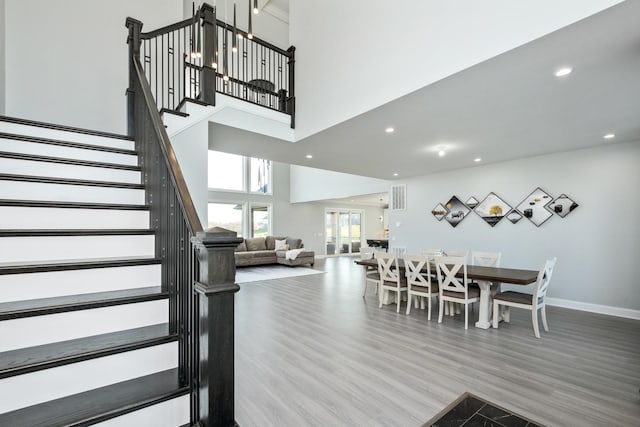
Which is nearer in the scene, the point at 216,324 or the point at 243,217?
the point at 216,324

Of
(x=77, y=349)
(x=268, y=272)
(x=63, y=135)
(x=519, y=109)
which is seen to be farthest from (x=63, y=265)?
(x=268, y=272)

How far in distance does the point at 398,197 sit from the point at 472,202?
2.07 m

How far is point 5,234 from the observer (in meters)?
1.68

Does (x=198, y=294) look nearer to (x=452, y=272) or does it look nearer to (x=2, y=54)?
(x=452, y=272)

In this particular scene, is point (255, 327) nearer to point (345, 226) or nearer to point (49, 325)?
point (49, 325)

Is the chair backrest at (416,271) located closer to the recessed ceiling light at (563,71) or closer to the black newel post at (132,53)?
the recessed ceiling light at (563,71)

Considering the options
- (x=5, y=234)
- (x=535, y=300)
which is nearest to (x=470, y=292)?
(x=535, y=300)

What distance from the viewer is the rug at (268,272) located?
307 inches

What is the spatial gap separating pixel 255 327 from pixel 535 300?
3.54 metres

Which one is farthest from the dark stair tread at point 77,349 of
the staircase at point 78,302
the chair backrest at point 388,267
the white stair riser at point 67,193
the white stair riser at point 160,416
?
the chair backrest at point 388,267

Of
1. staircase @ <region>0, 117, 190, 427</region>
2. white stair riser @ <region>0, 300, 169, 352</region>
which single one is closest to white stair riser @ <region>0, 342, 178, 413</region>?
staircase @ <region>0, 117, 190, 427</region>

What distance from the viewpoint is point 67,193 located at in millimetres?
2229

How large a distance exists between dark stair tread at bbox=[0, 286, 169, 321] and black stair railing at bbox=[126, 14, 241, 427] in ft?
0.43

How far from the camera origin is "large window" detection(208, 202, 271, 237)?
1077 centimetres
